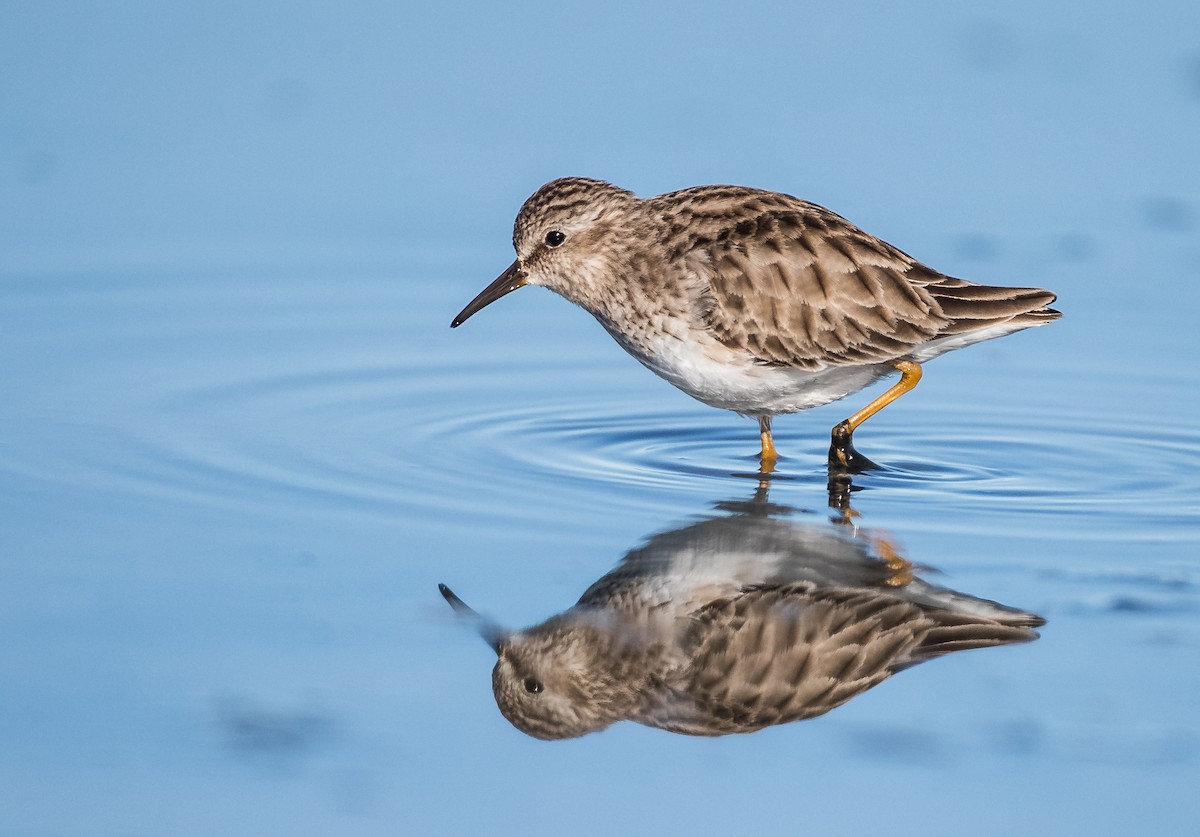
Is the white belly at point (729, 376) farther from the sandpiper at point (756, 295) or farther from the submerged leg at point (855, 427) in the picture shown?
the submerged leg at point (855, 427)

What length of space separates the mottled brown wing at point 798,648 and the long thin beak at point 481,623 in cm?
85

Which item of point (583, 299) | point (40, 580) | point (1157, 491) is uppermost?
point (583, 299)

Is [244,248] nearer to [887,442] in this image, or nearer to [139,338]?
[139,338]

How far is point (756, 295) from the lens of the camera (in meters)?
10.9

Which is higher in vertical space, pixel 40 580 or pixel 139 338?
pixel 139 338

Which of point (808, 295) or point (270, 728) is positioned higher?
point (808, 295)

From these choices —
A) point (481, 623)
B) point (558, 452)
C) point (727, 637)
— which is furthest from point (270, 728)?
point (558, 452)

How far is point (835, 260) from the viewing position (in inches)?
440

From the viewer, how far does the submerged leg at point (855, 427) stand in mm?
11055

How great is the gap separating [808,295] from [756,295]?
361 mm

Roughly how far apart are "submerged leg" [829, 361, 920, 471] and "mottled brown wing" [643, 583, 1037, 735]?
2.48m

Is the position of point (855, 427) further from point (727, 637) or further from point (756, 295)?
A: point (727, 637)

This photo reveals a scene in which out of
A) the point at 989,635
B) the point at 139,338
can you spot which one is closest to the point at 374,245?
the point at 139,338

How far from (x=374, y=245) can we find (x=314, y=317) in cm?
136
